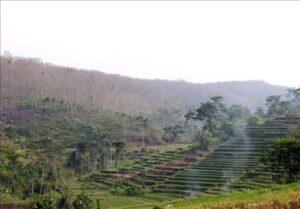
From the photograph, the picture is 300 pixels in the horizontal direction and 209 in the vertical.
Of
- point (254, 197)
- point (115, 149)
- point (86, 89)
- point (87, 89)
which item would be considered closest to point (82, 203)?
point (254, 197)

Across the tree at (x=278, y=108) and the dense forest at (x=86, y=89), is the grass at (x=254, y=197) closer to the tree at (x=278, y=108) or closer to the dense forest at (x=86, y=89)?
the tree at (x=278, y=108)

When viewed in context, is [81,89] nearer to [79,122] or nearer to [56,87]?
[56,87]

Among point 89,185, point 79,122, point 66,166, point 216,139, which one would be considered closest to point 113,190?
point 89,185

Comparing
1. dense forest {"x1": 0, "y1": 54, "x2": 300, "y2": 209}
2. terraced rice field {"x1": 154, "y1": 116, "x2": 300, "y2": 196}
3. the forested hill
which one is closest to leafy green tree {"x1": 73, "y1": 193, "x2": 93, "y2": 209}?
dense forest {"x1": 0, "y1": 54, "x2": 300, "y2": 209}

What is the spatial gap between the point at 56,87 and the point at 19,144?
39.7 m

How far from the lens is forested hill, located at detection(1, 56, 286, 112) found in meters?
93.7

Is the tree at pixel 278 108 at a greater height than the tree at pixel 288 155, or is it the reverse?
the tree at pixel 278 108

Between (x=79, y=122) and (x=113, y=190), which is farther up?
(x=79, y=122)

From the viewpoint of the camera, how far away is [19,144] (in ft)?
200

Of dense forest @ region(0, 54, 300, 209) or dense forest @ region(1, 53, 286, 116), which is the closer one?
dense forest @ region(0, 54, 300, 209)

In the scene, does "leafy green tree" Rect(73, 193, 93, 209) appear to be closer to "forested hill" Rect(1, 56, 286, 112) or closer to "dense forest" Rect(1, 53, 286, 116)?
"dense forest" Rect(1, 53, 286, 116)

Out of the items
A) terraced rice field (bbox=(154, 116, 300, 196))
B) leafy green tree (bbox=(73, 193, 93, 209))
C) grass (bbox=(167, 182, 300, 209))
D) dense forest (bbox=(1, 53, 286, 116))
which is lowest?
leafy green tree (bbox=(73, 193, 93, 209))

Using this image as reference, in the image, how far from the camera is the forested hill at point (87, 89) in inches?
3688

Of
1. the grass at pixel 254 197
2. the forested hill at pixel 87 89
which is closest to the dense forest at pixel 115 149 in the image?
the forested hill at pixel 87 89
